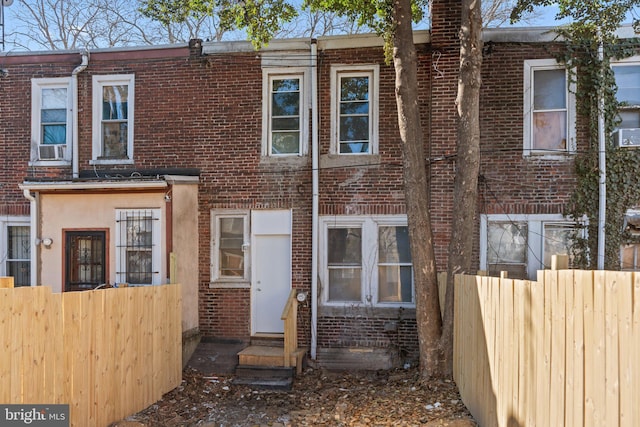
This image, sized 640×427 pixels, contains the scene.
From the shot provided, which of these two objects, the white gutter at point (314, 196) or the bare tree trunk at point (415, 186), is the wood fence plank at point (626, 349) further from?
the white gutter at point (314, 196)

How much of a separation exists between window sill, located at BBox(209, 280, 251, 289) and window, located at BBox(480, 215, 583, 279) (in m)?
4.61

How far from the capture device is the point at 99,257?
31.7 feet

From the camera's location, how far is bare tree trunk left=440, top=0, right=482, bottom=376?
7203 millimetres

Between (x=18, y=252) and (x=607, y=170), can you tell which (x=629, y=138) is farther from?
(x=18, y=252)

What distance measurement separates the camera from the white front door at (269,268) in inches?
374

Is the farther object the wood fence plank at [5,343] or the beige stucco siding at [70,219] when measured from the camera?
the beige stucco siding at [70,219]

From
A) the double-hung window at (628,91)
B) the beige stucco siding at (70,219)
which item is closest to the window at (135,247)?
the beige stucco siding at (70,219)

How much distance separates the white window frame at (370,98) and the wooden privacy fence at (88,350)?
4415 millimetres

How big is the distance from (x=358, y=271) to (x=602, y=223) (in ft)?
14.8

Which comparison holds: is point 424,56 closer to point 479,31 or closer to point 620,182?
point 479,31

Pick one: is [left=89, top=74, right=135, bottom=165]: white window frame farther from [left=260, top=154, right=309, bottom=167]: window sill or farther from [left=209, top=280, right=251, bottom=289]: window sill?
[left=209, top=280, right=251, bottom=289]: window sill

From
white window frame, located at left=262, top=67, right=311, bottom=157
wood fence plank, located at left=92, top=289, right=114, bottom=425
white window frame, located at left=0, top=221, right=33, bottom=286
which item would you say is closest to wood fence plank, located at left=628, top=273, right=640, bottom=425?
wood fence plank, located at left=92, top=289, right=114, bottom=425

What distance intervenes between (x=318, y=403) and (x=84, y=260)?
18.9 feet

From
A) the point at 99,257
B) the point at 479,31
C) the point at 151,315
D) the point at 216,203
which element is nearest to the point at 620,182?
the point at 479,31
